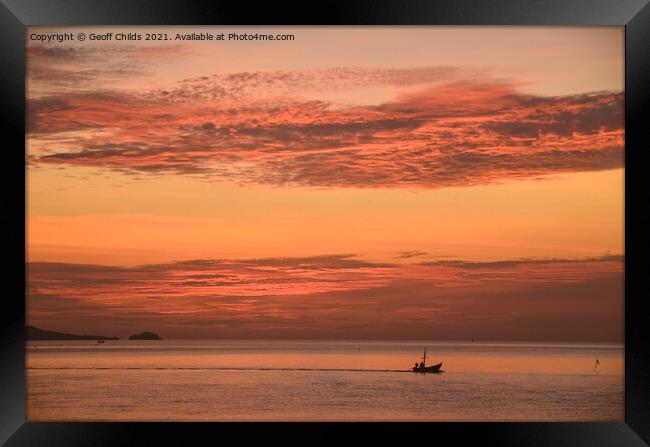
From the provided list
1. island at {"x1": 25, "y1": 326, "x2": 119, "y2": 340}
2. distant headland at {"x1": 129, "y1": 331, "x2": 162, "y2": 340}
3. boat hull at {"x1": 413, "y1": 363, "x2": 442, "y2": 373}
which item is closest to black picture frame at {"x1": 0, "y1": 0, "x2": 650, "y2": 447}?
island at {"x1": 25, "y1": 326, "x2": 119, "y2": 340}

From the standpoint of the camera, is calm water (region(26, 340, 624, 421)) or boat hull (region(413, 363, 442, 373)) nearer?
calm water (region(26, 340, 624, 421))

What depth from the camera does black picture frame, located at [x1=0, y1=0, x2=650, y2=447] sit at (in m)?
4.95

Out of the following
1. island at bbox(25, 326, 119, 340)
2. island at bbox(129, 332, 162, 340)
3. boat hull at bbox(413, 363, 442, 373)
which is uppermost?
island at bbox(25, 326, 119, 340)

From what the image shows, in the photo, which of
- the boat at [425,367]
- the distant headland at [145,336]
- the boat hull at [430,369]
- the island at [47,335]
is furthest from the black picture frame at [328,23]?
the boat hull at [430,369]

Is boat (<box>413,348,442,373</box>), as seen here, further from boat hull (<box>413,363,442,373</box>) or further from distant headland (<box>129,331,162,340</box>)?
distant headland (<box>129,331,162,340</box>)

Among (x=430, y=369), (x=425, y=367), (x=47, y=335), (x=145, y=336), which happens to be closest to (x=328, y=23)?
(x=145, y=336)

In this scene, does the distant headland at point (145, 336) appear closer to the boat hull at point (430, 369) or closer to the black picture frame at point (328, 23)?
the black picture frame at point (328, 23)

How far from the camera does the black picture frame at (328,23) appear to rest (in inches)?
195

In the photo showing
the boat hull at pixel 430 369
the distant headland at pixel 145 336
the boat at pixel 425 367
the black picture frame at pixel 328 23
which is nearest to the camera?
the black picture frame at pixel 328 23

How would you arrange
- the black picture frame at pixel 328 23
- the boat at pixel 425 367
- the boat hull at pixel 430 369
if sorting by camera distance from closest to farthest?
the black picture frame at pixel 328 23, the boat at pixel 425 367, the boat hull at pixel 430 369

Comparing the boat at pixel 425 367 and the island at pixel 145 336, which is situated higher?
the island at pixel 145 336

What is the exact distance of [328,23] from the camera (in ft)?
16.5

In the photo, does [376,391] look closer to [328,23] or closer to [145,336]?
[145,336]

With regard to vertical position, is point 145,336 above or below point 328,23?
below
